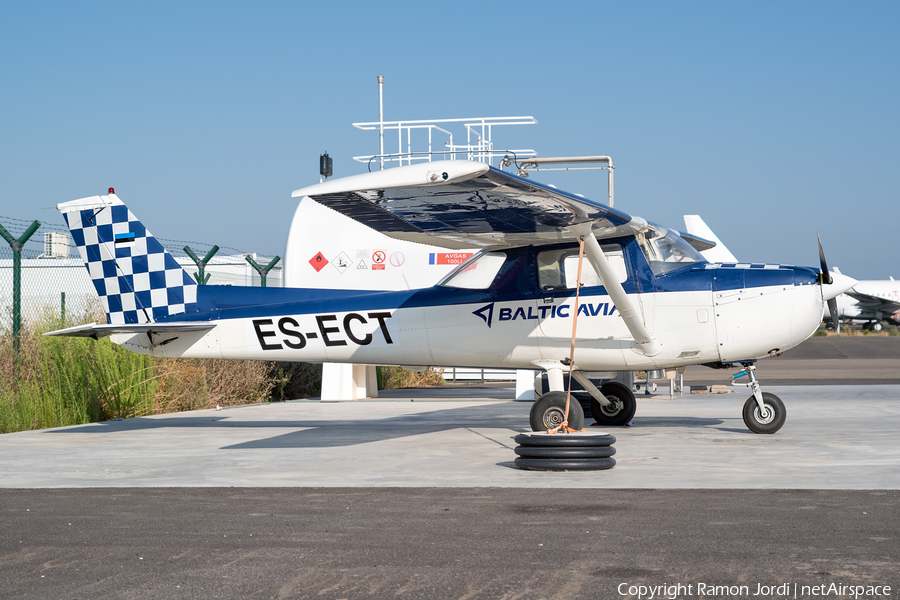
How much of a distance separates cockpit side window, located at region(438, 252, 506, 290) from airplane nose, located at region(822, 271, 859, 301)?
123 inches

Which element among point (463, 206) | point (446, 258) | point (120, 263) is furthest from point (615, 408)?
point (120, 263)

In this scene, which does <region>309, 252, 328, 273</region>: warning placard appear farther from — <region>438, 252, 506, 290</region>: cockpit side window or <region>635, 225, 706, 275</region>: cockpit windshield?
<region>635, 225, 706, 275</region>: cockpit windshield

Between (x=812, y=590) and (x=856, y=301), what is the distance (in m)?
60.8

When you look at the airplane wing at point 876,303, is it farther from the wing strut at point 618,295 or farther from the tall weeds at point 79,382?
the wing strut at point 618,295

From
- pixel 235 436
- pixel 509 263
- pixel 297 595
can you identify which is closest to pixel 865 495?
pixel 297 595

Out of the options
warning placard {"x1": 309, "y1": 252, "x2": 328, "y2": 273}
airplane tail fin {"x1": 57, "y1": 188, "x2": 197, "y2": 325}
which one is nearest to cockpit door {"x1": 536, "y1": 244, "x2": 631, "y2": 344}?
airplane tail fin {"x1": 57, "y1": 188, "x2": 197, "y2": 325}

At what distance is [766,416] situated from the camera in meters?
9.06

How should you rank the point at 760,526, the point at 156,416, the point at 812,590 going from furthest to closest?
the point at 156,416, the point at 760,526, the point at 812,590

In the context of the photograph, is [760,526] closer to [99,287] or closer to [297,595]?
[297,595]

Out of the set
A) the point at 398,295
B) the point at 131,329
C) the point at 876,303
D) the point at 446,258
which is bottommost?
the point at 131,329

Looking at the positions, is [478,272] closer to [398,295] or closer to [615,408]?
[398,295]

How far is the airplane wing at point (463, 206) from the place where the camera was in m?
6.14

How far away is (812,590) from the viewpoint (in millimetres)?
3441

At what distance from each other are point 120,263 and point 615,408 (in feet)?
19.3
